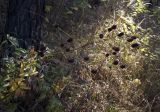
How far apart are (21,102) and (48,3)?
1801 millimetres

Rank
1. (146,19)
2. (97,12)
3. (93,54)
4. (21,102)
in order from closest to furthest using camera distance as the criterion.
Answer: (21,102), (93,54), (97,12), (146,19)

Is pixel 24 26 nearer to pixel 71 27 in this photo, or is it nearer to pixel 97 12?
pixel 71 27

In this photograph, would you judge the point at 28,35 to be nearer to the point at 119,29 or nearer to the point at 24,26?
the point at 24,26

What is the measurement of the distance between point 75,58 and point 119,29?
106 centimetres

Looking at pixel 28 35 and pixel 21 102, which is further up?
pixel 28 35

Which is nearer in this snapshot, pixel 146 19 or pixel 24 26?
pixel 24 26

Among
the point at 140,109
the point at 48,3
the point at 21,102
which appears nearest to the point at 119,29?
the point at 48,3

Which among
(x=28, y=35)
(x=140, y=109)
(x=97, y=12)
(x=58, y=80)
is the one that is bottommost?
(x=140, y=109)

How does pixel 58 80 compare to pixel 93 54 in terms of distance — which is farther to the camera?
pixel 93 54

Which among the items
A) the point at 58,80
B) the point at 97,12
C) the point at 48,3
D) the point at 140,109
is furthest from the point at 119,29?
the point at 58,80

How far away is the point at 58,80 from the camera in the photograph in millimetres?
3354

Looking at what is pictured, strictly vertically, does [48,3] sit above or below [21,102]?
above

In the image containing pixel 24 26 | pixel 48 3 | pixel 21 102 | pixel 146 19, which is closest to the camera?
pixel 21 102

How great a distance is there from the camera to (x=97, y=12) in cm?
504
